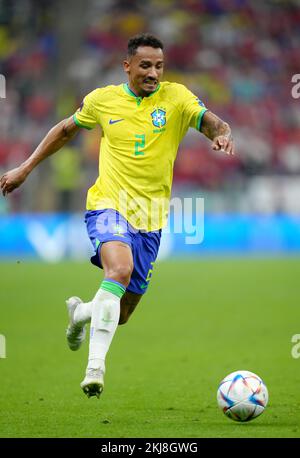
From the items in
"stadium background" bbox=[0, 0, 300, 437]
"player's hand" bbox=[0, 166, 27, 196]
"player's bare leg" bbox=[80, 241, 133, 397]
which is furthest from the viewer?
"stadium background" bbox=[0, 0, 300, 437]

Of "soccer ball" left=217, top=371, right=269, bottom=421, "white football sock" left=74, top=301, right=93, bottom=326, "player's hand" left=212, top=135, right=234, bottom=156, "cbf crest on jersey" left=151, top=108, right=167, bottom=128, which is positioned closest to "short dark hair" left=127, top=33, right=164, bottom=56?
"cbf crest on jersey" left=151, top=108, right=167, bottom=128

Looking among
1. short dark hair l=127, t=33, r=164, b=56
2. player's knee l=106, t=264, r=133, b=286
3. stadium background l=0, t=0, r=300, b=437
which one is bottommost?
player's knee l=106, t=264, r=133, b=286

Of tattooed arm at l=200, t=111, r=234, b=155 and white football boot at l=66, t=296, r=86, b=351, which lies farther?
white football boot at l=66, t=296, r=86, b=351

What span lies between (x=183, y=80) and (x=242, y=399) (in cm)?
2182

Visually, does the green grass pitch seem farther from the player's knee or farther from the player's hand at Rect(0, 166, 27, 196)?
the player's hand at Rect(0, 166, 27, 196)

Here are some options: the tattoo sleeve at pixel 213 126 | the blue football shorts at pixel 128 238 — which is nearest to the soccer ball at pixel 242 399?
the blue football shorts at pixel 128 238

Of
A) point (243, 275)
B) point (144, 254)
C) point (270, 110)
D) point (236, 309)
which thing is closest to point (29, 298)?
point (236, 309)

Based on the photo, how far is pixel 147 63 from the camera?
657 centimetres

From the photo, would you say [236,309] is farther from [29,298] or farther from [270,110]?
[270,110]

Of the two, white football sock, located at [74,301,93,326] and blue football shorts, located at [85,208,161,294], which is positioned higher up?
blue football shorts, located at [85,208,161,294]

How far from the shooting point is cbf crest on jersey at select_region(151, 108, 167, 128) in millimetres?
6645

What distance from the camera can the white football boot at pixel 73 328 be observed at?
7.11m

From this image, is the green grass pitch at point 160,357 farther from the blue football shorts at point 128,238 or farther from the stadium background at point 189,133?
the blue football shorts at point 128,238

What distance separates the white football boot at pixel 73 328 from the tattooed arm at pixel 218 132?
1709 millimetres
